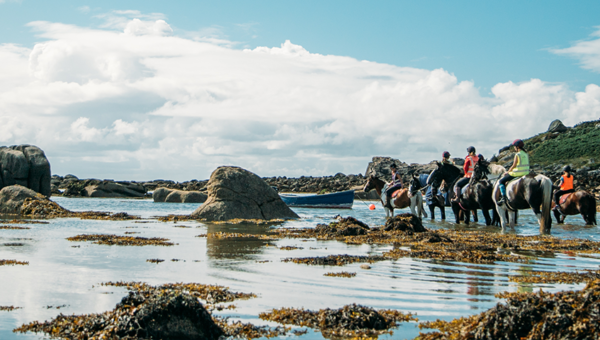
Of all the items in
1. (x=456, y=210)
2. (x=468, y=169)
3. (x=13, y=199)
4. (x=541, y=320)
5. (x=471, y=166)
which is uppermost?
(x=471, y=166)

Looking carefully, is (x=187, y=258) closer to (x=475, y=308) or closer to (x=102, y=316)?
(x=102, y=316)

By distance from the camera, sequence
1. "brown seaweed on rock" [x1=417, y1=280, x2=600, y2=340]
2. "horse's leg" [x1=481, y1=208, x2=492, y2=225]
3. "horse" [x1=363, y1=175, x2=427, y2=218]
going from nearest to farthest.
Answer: "brown seaweed on rock" [x1=417, y1=280, x2=600, y2=340] → "horse's leg" [x1=481, y1=208, x2=492, y2=225] → "horse" [x1=363, y1=175, x2=427, y2=218]

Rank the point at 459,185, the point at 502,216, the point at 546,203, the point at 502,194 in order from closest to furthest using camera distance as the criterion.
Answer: the point at 546,203, the point at 502,194, the point at 502,216, the point at 459,185

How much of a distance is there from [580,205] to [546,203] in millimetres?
6177

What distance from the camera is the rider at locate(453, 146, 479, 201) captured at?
72.3 feet

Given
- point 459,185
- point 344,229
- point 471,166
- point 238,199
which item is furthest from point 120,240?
point 471,166

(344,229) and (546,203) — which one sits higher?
(546,203)

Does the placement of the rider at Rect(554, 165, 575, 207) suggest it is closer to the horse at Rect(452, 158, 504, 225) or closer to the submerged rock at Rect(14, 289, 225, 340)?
the horse at Rect(452, 158, 504, 225)

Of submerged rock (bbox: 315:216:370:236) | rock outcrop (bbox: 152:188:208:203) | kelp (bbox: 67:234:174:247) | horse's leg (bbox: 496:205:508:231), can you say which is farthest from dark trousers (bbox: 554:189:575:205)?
rock outcrop (bbox: 152:188:208:203)

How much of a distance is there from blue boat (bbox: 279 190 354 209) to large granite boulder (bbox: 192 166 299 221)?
16.0m

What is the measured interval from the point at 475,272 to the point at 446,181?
15.2 meters

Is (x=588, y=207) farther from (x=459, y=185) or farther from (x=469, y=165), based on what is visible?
(x=459, y=185)

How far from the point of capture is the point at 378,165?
10594 centimetres

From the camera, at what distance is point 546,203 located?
17484 millimetres
